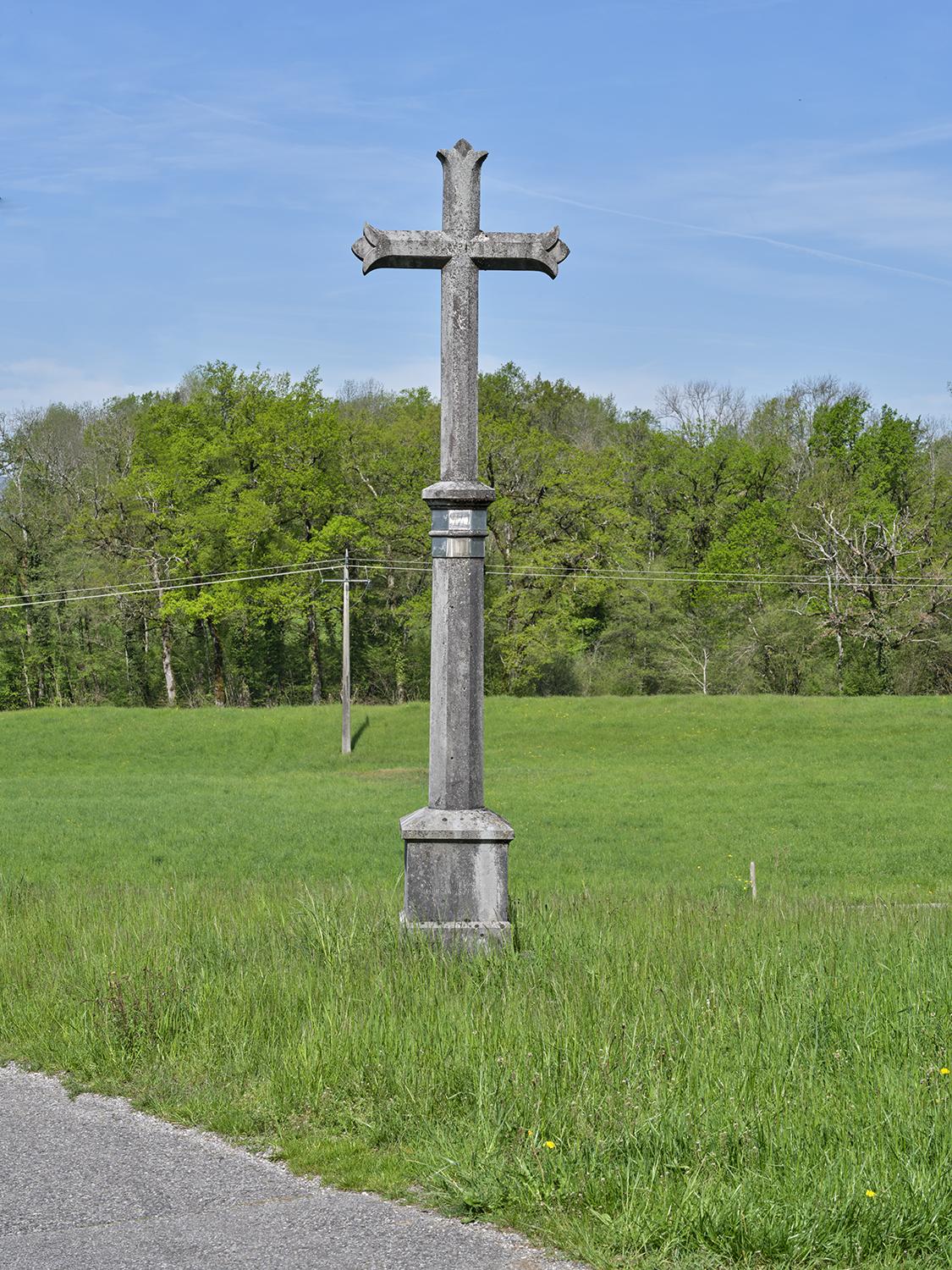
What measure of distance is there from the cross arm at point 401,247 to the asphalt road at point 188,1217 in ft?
17.0

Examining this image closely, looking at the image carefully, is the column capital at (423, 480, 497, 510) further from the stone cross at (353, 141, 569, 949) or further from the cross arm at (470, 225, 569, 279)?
the cross arm at (470, 225, 569, 279)

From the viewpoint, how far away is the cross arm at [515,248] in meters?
7.85

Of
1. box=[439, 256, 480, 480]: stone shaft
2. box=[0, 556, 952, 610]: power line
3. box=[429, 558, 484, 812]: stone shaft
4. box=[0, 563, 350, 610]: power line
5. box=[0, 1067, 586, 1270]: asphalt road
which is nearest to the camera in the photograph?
box=[0, 1067, 586, 1270]: asphalt road

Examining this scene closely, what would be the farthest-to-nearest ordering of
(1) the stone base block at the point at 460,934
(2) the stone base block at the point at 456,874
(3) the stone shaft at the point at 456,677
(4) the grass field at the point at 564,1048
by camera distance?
1. (3) the stone shaft at the point at 456,677
2. (2) the stone base block at the point at 456,874
3. (1) the stone base block at the point at 460,934
4. (4) the grass field at the point at 564,1048

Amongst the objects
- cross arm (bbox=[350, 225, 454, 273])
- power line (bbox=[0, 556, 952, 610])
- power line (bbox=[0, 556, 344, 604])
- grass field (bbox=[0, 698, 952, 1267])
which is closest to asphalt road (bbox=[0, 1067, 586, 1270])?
grass field (bbox=[0, 698, 952, 1267])

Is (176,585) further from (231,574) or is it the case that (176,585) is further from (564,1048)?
(564,1048)

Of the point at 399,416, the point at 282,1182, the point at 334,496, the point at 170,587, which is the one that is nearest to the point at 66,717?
the point at 170,587

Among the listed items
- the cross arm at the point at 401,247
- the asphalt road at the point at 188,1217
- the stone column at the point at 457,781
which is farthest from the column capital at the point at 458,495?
the asphalt road at the point at 188,1217

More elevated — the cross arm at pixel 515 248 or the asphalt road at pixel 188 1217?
the cross arm at pixel 515 248

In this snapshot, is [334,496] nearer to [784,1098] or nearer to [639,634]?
[639,634]

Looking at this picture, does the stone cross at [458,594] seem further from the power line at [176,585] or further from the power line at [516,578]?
the power line at [176,585]

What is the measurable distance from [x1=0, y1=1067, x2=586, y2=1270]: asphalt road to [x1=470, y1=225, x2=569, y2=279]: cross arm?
17.5 feet

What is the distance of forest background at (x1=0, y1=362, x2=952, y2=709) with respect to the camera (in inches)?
2014

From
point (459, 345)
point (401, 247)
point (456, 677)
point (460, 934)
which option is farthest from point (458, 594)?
point (401, 247)
